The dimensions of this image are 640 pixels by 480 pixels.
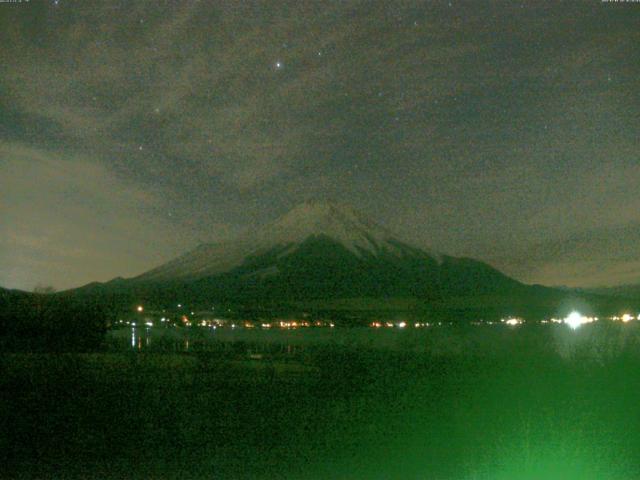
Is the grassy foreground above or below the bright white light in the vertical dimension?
below

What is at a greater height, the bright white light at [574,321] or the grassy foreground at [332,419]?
the bright white light at [574,321]

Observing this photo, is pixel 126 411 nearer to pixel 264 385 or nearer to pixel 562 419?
pixel 264 385

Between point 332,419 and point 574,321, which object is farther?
point 574,321

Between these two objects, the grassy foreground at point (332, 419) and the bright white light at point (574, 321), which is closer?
the grassy foreground at point (332, 419)

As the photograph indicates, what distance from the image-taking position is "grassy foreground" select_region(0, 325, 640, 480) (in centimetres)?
995

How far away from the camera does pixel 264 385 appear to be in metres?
16.5

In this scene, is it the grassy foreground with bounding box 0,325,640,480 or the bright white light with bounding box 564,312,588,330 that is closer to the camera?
the grassy foreground with bounding box 0,325,640,480

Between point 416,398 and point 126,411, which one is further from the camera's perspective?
point 416,398

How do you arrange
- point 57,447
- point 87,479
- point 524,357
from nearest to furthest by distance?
point 87,479
point 57,447
point 524,357

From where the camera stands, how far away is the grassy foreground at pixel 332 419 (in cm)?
995

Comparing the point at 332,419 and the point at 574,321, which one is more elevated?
the point at 574,321

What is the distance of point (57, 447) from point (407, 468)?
4.35 meters

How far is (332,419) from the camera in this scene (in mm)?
12820

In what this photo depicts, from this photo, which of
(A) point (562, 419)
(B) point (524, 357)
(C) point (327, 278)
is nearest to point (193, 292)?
(C) point (327, 278)
